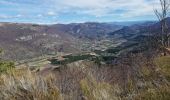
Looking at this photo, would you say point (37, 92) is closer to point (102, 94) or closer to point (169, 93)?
point (102, 94)

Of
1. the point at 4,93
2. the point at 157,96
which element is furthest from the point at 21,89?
the point at 157,96

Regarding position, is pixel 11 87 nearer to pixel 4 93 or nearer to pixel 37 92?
pixel 4 93

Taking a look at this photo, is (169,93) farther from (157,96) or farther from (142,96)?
(142,96)

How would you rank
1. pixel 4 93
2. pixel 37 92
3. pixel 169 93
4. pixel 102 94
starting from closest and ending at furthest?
pixel 169 93 < pixel 102 94 < pixel 37 92 < pixel 4 93

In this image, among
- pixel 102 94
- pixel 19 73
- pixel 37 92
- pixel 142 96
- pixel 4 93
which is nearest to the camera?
pixel 142 96

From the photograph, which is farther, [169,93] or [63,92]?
[63,92]

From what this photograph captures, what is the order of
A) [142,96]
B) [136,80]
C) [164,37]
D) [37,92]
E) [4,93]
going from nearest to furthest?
[142,96], [37,92], [4,93], [136,80], [164,37]

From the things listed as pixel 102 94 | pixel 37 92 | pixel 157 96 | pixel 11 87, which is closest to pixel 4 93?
pixel 11 87

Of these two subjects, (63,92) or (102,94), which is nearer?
(102,94)

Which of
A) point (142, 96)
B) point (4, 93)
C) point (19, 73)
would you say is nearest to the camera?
point (142, 96)
